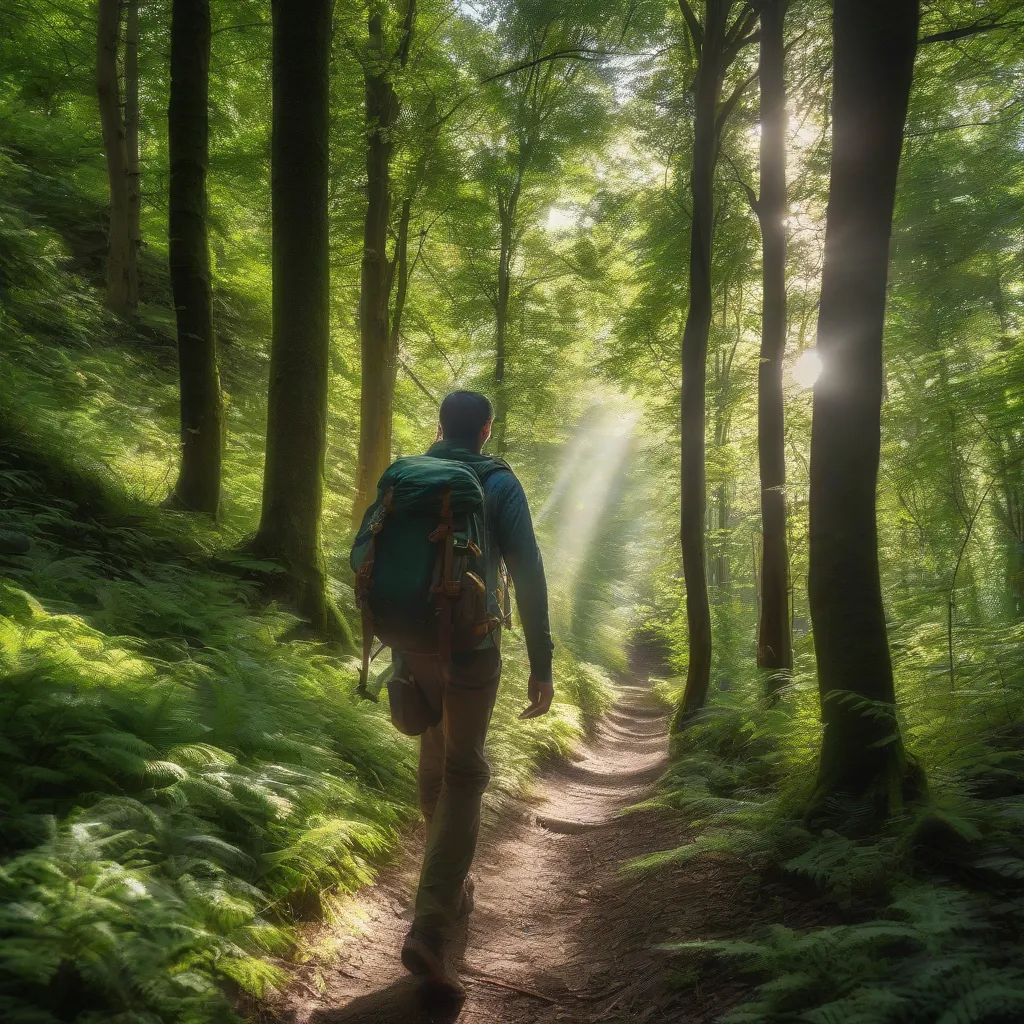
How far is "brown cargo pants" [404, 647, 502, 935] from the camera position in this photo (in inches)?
120

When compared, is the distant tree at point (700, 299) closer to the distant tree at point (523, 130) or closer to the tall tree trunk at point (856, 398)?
the distant tree at point (523, 130)

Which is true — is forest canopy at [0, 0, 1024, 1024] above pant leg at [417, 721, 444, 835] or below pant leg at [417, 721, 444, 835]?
above

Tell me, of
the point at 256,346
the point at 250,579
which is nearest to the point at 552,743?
the point at 250,579

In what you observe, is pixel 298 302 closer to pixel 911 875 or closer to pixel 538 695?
pixel 538 695

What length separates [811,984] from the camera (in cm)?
211

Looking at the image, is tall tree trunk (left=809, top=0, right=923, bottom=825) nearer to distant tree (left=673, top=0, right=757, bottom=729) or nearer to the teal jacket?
the teal jacket

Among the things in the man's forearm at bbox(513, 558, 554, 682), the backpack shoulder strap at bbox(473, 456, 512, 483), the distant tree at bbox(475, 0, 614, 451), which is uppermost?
the distant tree at bbox(475, 0, 614, 451)

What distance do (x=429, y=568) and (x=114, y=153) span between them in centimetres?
1196

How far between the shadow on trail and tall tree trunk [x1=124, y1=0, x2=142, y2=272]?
1220cm

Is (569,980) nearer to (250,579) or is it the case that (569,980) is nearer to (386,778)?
(386,778)

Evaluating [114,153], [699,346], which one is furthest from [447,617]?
[114,153]

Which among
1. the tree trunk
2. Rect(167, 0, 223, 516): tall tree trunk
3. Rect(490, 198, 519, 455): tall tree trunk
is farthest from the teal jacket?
Rect(490, 198, 519, 455): tall tree trunk

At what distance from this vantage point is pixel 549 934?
155 inches

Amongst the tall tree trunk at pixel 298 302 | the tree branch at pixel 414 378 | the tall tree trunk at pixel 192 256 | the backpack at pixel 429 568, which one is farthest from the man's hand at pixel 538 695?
the tree branch at pixel 414 378
